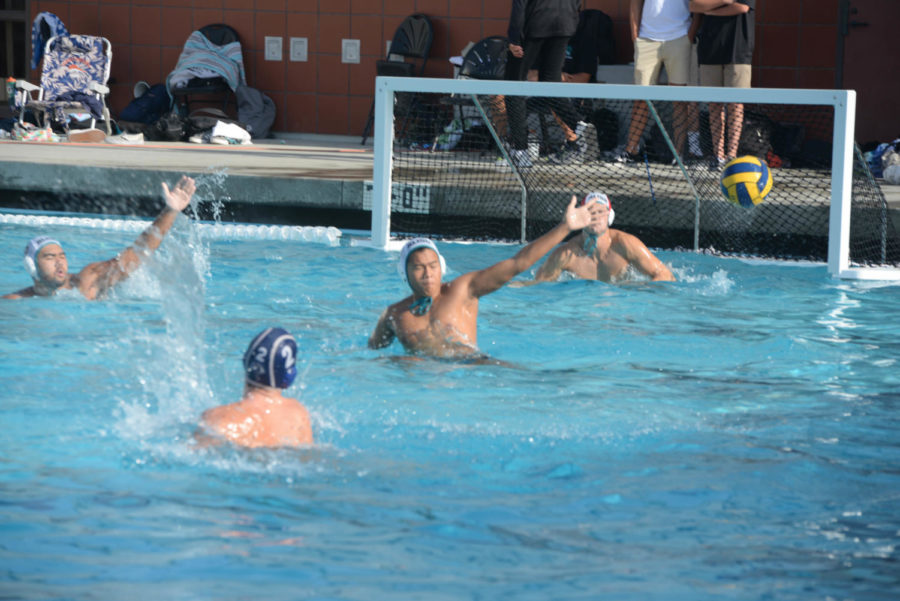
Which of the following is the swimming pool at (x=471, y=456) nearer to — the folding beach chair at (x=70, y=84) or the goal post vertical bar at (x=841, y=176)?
the goal post vertical bar at (x=841, y=176)

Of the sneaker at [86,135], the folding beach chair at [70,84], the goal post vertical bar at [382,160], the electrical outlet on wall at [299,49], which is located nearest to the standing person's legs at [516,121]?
the goal post vertical bar at [382,160]

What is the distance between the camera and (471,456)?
14.5ft

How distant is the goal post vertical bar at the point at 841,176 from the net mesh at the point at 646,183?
1.29 feet

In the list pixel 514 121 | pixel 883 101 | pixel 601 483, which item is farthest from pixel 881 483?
pixel 883 101

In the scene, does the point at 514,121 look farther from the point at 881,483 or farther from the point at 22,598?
the point at 22,598

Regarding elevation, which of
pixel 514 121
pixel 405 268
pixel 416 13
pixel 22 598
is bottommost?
pixel 22 598

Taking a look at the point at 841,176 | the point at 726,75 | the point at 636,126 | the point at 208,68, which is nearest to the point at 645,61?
the point at 636,126

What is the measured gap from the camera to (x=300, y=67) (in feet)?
46.5

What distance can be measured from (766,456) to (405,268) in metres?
1.97

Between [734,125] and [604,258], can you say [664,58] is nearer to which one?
[734,125]

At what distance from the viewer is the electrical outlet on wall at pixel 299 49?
46.3 feet

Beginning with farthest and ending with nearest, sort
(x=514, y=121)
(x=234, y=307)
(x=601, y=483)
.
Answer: (x=514, y=121)
(x=234, y=307)
(x=601, y=483)

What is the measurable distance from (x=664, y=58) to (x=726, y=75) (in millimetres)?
984

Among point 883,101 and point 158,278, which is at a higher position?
point 883,101
